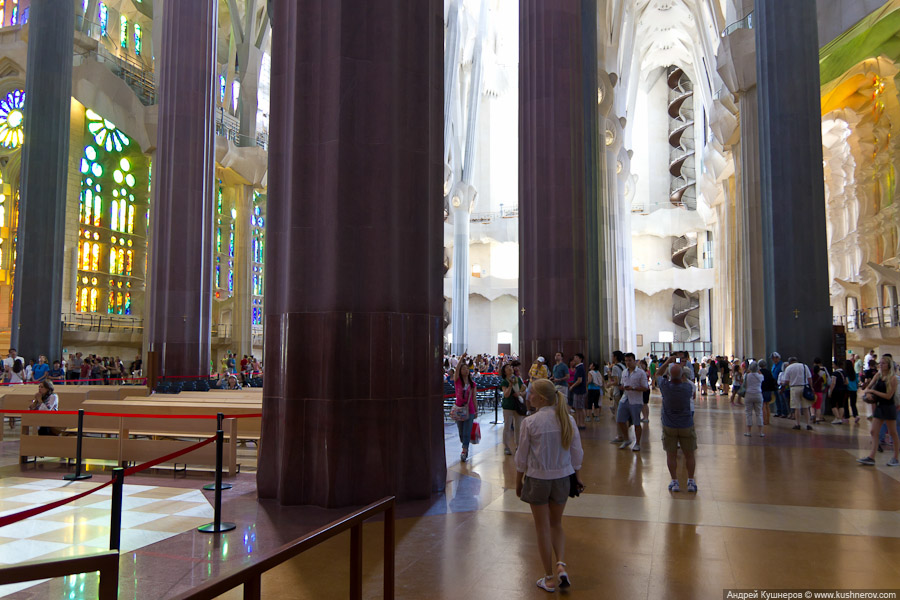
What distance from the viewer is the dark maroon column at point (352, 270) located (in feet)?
23.4

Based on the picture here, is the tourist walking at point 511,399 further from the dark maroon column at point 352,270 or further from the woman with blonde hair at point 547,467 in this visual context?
the woman with blonde hair at point 547,467

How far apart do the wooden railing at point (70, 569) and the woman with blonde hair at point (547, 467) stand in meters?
2.87

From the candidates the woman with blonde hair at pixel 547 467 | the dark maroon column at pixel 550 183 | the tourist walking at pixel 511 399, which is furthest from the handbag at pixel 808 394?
the woman with blonde hair at pixel 547 467

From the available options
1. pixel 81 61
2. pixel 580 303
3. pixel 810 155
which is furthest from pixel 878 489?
pixel 81 61

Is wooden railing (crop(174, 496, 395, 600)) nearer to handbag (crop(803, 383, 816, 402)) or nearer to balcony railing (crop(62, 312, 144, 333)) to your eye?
handbag (crop(803, 383, 816, 402))

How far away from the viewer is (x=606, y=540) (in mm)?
5641

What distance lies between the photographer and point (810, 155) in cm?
1808

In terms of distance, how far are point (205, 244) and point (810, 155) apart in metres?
16.7

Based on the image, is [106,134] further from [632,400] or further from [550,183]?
[632,400]

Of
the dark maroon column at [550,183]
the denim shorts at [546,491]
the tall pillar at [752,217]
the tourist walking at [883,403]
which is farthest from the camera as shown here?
the tall pillar at [752,217]

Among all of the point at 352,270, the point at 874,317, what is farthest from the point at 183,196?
the point at 874,317

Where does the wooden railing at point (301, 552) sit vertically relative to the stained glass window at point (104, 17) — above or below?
below

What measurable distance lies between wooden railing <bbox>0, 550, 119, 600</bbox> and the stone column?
120 ft

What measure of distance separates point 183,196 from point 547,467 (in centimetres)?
1712
